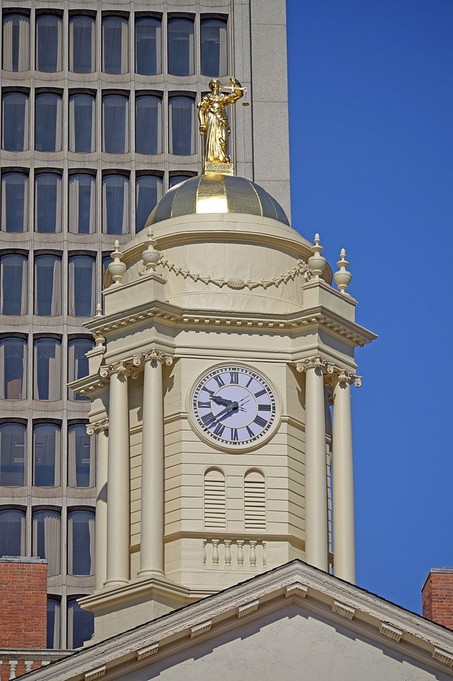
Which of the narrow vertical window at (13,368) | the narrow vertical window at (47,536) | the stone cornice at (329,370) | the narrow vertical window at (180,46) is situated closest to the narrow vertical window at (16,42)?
the narrow vertical window at (180,46)

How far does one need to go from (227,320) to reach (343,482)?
15.5 feet

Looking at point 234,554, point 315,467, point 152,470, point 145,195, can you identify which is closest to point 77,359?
point 145,195

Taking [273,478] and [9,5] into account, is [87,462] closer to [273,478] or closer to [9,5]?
[9,5]

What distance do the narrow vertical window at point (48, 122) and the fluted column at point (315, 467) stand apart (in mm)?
62944

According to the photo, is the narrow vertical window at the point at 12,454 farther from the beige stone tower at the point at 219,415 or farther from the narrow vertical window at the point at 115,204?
the beige stone tower at the point at 219,415

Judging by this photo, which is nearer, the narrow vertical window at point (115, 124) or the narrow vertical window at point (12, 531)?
the narrow vertical window at point (12, 531)

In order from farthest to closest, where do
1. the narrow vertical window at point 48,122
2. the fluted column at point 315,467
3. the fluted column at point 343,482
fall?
the narrow vertical window at point 48,122 < the fluted column at point 343,482 < the fluted column at point 315,467

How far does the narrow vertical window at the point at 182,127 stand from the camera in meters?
124

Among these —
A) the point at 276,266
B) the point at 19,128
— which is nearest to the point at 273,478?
the point at 276,266

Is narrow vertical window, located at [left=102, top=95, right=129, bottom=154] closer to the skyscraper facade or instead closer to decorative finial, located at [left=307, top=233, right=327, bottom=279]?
the skyscraper facade

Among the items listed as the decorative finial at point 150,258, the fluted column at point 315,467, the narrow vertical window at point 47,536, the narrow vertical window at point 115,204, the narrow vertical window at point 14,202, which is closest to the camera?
the fluted column at point 315,467

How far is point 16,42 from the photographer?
127 meters

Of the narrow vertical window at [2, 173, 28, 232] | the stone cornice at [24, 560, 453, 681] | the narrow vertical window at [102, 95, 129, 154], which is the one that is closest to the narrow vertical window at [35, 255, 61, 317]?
the narrow vertical window at [2, 173, 28, 232]

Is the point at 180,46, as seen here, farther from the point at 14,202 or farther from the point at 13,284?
the point at 13,284
